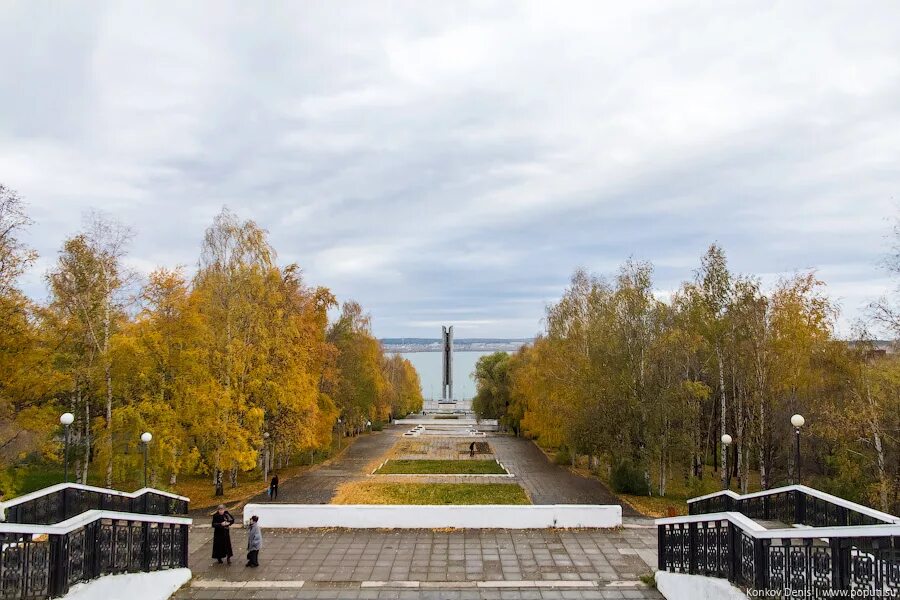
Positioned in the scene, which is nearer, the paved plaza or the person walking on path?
the paved plaza

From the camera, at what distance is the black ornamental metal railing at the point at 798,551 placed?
5.88 meters

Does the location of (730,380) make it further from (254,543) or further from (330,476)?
(254,543)

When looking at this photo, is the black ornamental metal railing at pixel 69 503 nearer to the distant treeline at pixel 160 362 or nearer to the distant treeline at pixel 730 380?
the distant treeline at pixel 160 362

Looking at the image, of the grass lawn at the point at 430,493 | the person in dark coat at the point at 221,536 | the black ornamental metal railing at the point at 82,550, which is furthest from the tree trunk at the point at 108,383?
the person in dark coat at the point at 221,536

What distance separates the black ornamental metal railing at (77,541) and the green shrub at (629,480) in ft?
56.2

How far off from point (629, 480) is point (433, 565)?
14.4 meters

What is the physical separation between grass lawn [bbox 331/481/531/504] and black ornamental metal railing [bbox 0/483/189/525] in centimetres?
907

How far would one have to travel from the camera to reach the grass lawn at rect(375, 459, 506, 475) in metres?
29.6

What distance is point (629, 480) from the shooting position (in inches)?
938

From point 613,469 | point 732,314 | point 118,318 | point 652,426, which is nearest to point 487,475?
point 613,469

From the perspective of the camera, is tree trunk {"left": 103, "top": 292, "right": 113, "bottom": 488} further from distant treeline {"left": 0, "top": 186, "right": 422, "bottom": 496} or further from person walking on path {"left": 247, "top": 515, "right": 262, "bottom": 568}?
person walking on path {"left": 247, "top": 515, "right": 262, "bottom": 568}

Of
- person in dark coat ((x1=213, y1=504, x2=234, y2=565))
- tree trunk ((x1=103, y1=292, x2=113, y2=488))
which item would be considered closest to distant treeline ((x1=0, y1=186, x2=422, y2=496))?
Answer: tree trunk ((x1=103, y1=292, x2=113, y2=488))

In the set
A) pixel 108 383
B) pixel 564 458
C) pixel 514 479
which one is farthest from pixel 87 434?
pixel 564 458

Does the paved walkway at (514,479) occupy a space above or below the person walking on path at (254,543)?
below
